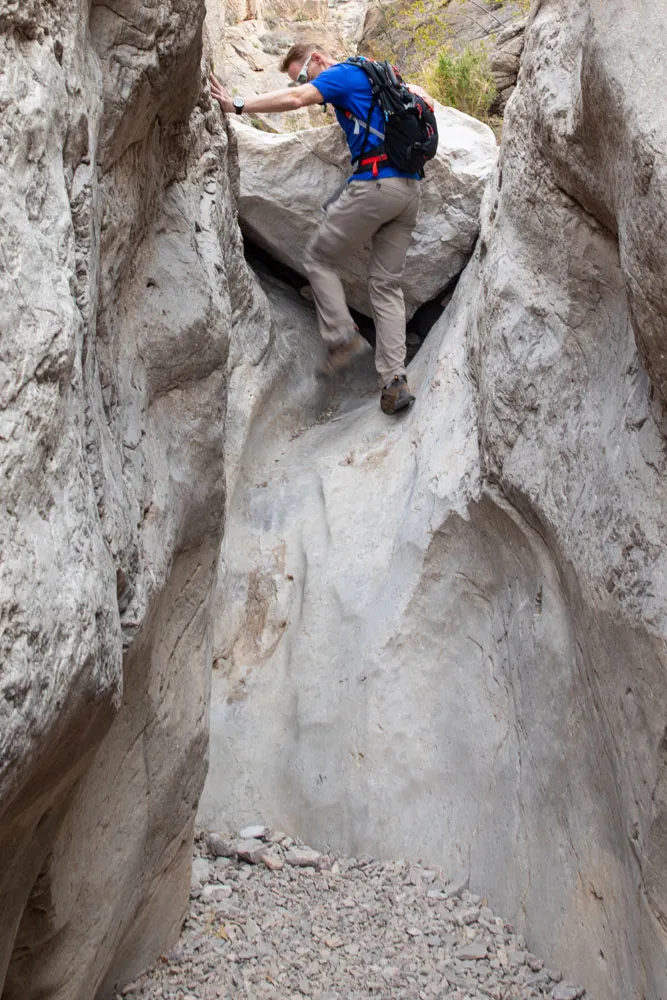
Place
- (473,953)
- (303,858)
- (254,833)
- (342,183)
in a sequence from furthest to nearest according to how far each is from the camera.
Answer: (342,183), (254,833), (303,858), (473,953)

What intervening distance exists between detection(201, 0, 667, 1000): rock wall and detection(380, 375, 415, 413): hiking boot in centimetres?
12

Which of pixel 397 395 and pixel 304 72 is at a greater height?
pixel 304 72

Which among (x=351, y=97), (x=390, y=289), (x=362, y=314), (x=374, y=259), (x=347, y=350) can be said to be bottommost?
(x=362, y=314)

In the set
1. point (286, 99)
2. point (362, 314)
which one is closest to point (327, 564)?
point (362, 314)

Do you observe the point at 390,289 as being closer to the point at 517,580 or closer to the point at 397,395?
the point at 397,395

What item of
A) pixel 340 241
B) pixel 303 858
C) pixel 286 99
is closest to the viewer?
pixel 303 858

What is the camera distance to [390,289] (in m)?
5.78

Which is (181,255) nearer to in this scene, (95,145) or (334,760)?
(95,145)

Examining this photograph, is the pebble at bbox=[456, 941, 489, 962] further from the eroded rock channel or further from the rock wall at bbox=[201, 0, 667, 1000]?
the rock wall at bbox=[201, 0, 667, 1000]

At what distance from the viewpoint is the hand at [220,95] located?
4.33 m

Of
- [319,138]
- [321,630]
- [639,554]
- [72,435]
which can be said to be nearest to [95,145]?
[72,435]

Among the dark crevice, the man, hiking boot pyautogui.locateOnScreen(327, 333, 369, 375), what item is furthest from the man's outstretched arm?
the dark crevice

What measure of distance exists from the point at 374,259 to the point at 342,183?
2.23 feet

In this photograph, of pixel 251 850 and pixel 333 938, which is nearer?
pixel 333 938
